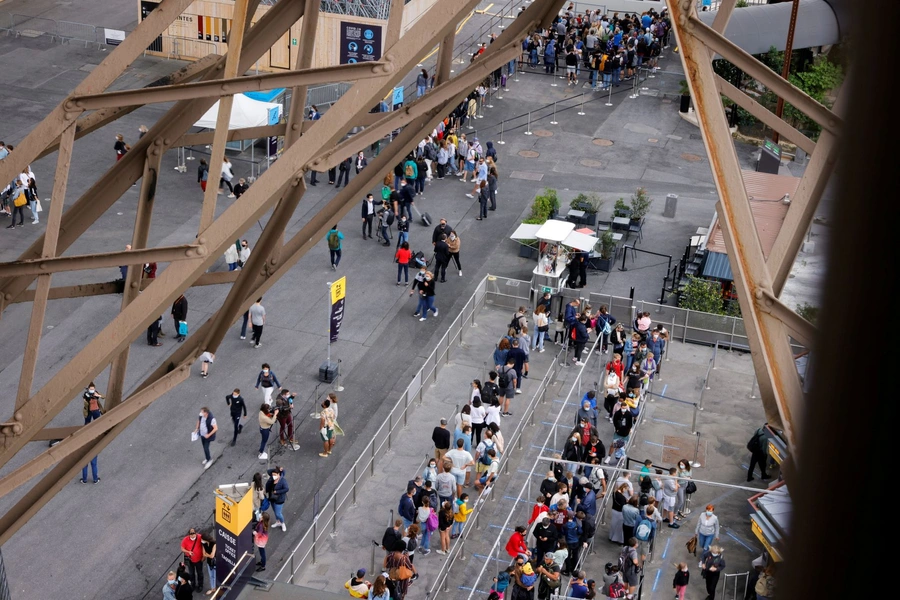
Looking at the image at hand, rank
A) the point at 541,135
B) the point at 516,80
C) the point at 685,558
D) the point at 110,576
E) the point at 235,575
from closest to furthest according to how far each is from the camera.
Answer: the point at 235,575 → the point at 110,576 → the point at 685,558 → the point at 541,135 → the point at 516,80

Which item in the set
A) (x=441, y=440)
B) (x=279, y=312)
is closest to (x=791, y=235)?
(x=441, y=440)

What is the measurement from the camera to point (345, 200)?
23.4 ft

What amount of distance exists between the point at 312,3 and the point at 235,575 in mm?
13579

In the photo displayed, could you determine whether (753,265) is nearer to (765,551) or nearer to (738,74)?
(765,551)

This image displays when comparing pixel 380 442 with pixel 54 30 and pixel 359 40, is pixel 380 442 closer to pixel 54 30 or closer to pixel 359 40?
pixel 359 40

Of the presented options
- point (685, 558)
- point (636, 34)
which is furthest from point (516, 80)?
point (685, 558)

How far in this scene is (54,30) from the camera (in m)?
49.0

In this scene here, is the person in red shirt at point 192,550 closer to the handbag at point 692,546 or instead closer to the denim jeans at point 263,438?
the denim jeans at point 263,438

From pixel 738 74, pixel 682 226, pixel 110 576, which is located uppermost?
pixel 738 74

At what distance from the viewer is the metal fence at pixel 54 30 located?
1902 inches

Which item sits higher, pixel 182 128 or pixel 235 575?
pixel 182 128

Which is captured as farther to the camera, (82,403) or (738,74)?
(738,74)

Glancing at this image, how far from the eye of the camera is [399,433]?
25.3m

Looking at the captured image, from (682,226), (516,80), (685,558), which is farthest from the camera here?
(516,80)
